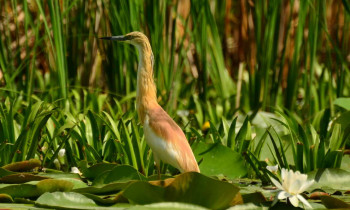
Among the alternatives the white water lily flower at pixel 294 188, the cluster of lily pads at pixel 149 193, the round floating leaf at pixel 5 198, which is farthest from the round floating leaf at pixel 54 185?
the white water lily flower at pixel 294 188

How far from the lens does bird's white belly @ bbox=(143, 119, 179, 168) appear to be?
289 cm

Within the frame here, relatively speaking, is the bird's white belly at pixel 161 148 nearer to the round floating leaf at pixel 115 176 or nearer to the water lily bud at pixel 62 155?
the round floating leaf at pixel 115 176

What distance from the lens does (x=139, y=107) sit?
3.08 m

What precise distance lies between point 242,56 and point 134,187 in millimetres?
5021

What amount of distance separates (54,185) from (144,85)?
2.16 feet

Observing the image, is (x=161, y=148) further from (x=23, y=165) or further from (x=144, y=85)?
(x=23, y=165)

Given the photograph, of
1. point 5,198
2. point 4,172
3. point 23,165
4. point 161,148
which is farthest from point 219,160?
point 5,198

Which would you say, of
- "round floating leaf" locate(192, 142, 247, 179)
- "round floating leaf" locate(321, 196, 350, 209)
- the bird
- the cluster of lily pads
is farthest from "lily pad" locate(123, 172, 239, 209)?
"round floating leaf" locate(192, 142, 247, 179)

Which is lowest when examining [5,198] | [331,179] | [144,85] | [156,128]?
[331,179]

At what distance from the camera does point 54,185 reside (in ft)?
8.64

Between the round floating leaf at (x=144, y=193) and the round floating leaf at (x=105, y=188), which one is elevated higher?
the round floating leaf at (x=144, y=193)

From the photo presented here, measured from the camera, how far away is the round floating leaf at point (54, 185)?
103 inches

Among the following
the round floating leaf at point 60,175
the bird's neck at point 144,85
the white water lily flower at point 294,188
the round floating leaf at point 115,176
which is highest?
the bird's neck at point 144,85

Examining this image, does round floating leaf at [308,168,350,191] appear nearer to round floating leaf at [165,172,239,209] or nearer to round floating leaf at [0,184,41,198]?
round floating leaf at [165,172,239,209]
